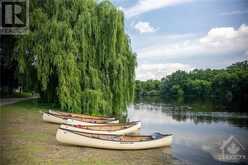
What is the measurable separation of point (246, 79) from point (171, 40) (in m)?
1.02

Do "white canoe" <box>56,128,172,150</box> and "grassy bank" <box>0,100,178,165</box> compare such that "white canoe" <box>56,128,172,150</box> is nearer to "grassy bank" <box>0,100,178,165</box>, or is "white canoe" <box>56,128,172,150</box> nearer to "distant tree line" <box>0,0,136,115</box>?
"grassy bank" <box>0,100,178,165</box>

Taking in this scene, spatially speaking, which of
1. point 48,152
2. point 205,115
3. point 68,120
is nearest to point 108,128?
point 68,120

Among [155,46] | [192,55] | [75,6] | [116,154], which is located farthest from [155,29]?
[75,6]

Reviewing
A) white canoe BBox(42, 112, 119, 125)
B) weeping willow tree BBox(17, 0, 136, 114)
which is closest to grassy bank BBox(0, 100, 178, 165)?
white canoe BBox(42, 112, 119, 125)

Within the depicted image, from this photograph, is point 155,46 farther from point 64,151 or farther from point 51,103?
point 51,103

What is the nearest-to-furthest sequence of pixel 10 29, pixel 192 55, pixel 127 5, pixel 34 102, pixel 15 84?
pixel 10 29
pixel 192 55
pixel 127 5
pixel 34 102
pixel 15 84

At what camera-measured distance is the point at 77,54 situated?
6.59 m

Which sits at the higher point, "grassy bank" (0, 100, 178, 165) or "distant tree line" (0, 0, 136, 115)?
"distant tree line" (0, 0, 136, 115)

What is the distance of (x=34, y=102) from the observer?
736cm

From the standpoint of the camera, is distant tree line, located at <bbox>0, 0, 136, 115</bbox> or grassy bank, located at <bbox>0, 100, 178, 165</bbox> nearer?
grassy bank, located at <bbox>0, 100, 178, 165</bbox>

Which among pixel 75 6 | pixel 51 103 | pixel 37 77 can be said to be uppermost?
pixel 75 6

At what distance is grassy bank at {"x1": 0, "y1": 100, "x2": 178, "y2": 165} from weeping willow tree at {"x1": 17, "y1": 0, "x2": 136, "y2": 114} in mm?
1265

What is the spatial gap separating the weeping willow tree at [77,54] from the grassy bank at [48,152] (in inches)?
49.8

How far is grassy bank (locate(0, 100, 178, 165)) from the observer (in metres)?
3.52
